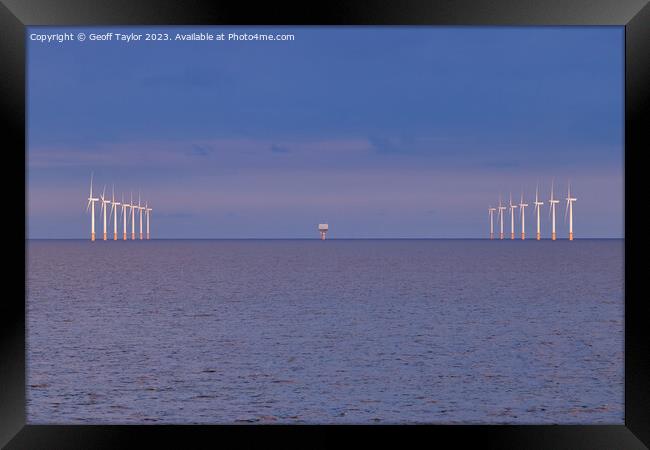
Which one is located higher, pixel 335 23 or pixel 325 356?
pixel 335 23

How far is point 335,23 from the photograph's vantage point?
7.03 metres

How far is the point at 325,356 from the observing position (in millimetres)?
23438

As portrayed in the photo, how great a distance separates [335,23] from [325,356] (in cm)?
1747

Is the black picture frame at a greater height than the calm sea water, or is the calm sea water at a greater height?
the black picture frame

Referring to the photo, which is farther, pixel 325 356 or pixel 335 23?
pixel 325 356

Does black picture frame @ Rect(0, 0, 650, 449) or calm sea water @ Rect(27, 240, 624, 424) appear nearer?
black picture frame @ Rect(0, 0, 650, 449)

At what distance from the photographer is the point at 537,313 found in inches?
1460

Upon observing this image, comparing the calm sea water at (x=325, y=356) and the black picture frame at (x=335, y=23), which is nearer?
the black picture frame at (x=335, y=23)

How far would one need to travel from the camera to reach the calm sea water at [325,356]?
16.7 metres

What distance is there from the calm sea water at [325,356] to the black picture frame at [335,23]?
858cm

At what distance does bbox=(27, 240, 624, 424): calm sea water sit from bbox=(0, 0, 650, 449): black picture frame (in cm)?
858

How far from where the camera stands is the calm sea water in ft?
54.6

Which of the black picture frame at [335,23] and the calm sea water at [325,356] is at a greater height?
the black picture frame at [335,23]

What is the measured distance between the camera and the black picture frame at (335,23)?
6781mm
